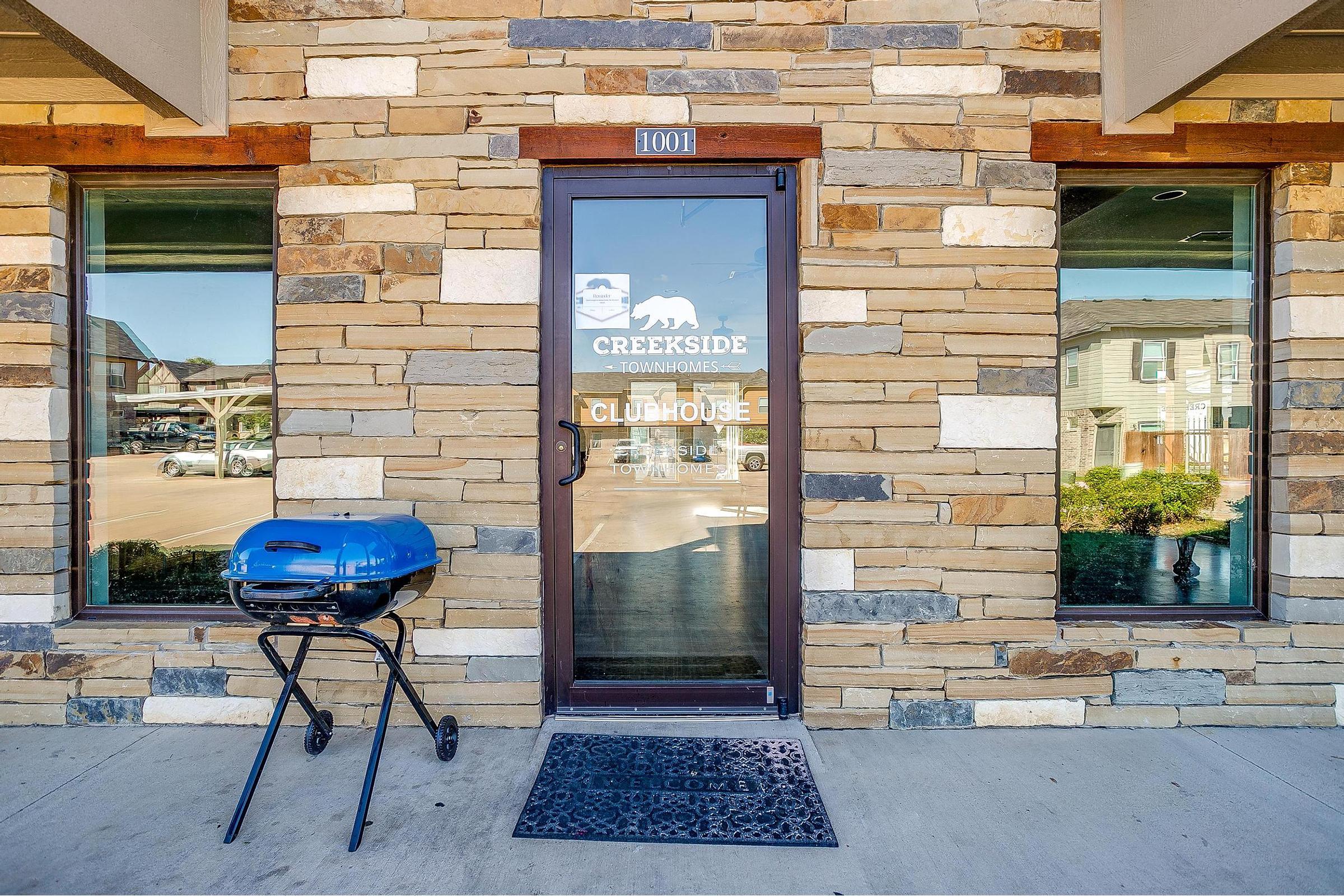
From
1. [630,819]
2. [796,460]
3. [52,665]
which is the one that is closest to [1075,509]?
[796,460]

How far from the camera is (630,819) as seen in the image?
205 centimetres

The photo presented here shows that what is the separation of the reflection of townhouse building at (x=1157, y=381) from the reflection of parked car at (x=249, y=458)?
3.56 meters

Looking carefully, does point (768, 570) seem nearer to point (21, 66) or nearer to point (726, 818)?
point (726, 818)

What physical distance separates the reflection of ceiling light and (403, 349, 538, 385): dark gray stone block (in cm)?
295

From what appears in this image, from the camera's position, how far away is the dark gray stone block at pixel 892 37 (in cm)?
267

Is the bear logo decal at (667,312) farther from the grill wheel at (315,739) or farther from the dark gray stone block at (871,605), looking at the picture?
the grill wheel at (315,739)

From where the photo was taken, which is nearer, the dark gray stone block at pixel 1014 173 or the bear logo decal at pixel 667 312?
the dark gray stone block at pixel 1014 173

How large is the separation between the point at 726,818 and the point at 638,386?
5.41 ft

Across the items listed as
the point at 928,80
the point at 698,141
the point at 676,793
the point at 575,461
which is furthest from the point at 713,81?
the point at 676,793

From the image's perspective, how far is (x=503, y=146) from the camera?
8.80 feet

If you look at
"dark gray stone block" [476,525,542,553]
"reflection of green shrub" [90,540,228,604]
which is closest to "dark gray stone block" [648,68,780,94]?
"dark gray stone block" [476,525,542,553]

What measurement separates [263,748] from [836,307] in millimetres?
2558

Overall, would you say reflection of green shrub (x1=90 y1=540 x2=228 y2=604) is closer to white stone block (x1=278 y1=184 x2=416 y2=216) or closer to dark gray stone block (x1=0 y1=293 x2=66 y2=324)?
dark gray stone block (x1=0 y1=293 x2=66 y2=324)

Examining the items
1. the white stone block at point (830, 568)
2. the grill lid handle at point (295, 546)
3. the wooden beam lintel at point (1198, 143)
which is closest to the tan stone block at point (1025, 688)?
the white stone block at point (830, 568)
